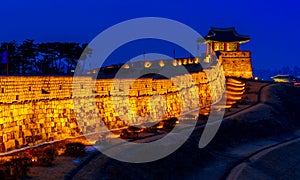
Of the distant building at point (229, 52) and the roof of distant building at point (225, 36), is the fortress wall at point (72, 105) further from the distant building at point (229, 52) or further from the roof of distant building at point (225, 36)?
the roof of distant building at point (225, 36)

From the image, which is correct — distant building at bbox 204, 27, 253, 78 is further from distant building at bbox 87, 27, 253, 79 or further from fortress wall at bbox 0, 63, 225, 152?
fortress wall at bbox 0, 63, 225, 152

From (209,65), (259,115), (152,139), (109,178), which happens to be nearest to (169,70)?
(209,65)

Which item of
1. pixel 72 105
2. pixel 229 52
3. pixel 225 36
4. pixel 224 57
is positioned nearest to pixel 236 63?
pixel 229 52

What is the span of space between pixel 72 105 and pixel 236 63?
47.3m

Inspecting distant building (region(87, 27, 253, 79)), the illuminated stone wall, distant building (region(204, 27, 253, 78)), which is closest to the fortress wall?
distant building (region(87, 27, 253, 79))

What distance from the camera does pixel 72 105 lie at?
2733 cm

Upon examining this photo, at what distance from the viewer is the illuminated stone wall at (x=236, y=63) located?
222ft

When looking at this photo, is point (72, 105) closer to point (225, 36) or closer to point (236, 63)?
point (236, 63)

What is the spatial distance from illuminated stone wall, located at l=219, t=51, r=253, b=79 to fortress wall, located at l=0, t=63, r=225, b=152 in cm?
2513

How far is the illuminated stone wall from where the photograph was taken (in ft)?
222

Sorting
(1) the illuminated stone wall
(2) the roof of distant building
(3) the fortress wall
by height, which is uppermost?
(2) the roof of distant building

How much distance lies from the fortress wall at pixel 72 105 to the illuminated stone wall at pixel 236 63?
989 inches

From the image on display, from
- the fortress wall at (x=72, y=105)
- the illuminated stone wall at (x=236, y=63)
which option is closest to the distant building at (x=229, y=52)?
the illuminated stone wall at (x=236, y=63)

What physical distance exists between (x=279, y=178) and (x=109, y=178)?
15464mm
